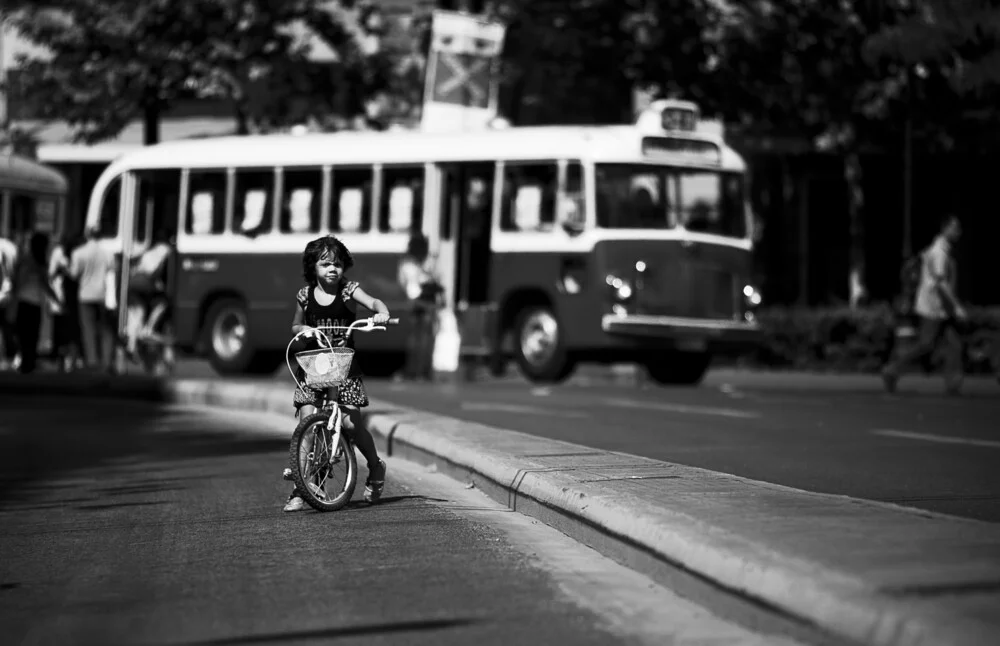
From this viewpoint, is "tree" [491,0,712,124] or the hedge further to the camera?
"tree" [491,0,712,124]

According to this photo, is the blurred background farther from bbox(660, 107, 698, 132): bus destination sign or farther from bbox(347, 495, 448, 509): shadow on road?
bbox(347, 495, 448, 509): shadow on road

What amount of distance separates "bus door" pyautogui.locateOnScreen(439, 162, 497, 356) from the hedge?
4405mm

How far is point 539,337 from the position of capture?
23.6m

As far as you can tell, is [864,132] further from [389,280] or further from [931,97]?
[389,280]

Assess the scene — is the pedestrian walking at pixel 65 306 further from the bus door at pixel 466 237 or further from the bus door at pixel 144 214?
the bus door at pixel 466 237

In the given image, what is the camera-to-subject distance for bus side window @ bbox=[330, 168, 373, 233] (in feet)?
82.8

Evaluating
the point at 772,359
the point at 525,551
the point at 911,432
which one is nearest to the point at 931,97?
the point at 772,359

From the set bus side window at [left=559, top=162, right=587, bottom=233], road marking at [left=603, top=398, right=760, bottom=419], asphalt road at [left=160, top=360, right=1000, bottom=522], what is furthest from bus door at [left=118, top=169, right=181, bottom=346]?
road marking at [left=603, top=398, right=760, bottom=419]

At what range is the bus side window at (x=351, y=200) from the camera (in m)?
25.2

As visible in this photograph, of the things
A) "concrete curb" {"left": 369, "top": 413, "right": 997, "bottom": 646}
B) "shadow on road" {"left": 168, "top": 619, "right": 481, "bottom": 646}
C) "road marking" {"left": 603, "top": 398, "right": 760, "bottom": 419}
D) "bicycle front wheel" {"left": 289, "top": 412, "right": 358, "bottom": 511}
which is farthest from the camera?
"road marking" {"left": 603, "top": 398, "right": 760, "bottom": 419}

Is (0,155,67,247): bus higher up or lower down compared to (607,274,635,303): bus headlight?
higher up

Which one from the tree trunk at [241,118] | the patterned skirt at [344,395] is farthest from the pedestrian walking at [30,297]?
the patterned skirt at [344,395]

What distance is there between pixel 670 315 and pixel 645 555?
50.6 ft

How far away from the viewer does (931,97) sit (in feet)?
95.9
